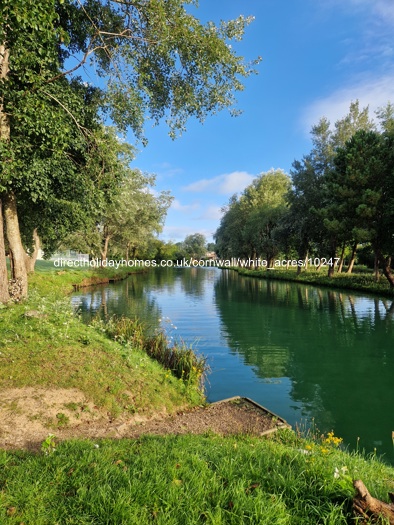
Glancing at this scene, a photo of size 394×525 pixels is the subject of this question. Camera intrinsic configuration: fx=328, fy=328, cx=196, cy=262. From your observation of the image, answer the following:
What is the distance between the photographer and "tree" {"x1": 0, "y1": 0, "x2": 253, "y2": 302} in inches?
400

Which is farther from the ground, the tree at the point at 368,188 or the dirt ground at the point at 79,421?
the tree at the point at 368,188

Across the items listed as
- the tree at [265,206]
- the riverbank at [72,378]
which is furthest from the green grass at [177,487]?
the tree at [265,206]

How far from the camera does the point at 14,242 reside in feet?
43.5

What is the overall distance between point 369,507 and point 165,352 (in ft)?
25.6

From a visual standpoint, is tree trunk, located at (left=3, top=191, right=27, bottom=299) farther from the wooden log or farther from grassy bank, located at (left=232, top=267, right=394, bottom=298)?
grassy bank, located at (left=232, top=267, right=394, bottom=298)

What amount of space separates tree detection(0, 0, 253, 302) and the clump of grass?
14.1 feet

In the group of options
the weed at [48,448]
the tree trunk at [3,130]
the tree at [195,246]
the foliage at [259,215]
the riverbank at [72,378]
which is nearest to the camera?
the weed at [48,448]

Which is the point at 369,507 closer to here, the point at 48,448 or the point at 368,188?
the point at 48,448

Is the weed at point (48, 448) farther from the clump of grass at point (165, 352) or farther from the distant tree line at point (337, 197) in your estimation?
the distant tree line at point (337, 197)

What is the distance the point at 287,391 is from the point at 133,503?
7624mm

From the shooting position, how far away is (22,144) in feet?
36.9

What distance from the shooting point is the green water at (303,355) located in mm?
8395

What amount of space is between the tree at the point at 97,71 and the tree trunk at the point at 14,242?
4cm

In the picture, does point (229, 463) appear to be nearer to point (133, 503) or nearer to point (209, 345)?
point (133, 503)
